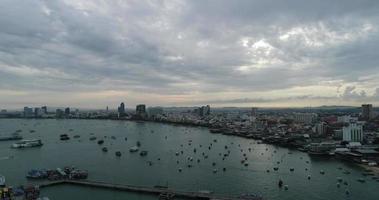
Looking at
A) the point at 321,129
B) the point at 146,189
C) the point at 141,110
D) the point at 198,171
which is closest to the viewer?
the point at 146,189

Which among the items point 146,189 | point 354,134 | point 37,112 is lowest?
point 146,189

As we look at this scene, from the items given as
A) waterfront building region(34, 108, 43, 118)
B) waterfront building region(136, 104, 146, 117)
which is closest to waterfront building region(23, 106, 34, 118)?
waterfront building region(34, 108, 43, 118)

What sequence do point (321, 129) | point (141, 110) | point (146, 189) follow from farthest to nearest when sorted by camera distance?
point (141, 110), point (321, 129), point (146, 189)

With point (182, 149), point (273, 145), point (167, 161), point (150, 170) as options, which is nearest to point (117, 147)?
point (182, 149)

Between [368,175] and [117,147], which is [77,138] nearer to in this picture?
[117,147]

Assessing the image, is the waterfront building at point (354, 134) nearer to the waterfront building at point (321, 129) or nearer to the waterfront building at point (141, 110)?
the waterfront building at point (321, 129)

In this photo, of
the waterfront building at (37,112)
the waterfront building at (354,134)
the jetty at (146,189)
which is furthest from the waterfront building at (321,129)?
the waterfront building at (37,112)

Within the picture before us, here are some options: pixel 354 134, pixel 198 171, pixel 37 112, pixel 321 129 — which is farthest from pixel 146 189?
pixel 37 112

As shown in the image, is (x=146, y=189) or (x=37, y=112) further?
(x=37, y=112)

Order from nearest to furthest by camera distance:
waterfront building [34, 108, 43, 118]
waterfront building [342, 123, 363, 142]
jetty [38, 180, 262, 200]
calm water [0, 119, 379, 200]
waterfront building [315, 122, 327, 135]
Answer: jetty [38, 180, 262, 200] < calm water [0, 119, 379, 200] < waterfront building [342, 123, 363, 142] < waterfront building [315, 122, 327, 135] < waterfront building [34, 108, 43, 118]

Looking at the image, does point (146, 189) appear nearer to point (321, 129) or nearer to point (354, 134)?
point (354, 134)

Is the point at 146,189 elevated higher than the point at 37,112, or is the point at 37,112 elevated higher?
the point at 37,112

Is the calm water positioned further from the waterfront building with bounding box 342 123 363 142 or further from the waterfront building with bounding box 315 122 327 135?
the waterfront building with bounding box 315 122 327 135
